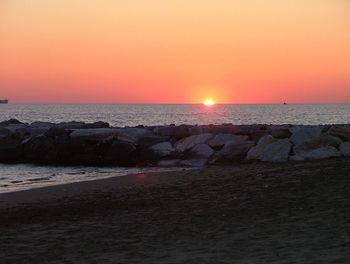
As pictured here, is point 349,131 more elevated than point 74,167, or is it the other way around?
point 349,131

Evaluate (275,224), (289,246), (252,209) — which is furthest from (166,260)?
(252,209)

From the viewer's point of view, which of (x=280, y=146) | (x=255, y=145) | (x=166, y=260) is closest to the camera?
(x=166, y=260)

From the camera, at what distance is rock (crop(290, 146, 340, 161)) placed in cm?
A: 1955

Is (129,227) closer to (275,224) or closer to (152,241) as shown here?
(152,241)

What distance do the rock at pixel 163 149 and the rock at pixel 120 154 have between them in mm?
967

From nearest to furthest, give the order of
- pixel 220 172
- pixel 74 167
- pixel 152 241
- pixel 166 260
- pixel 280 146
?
1. pixel 166 260
2. pixel 152 241
3. pixel 220 172
4. pixel 280 146
5. pixel 74 167

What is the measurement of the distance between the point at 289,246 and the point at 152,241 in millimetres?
2105

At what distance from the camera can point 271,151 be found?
20.7 m

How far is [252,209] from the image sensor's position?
32.9ft

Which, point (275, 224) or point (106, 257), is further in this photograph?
point (275, 224)

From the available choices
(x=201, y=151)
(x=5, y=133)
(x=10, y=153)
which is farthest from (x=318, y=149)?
(x=5, y=133)

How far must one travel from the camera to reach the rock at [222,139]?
963 inches

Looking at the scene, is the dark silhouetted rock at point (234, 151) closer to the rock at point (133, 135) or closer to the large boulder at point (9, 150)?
the rock at point (133, 135)

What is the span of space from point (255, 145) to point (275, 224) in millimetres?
13851
